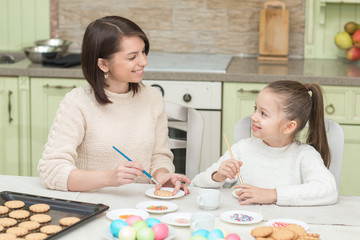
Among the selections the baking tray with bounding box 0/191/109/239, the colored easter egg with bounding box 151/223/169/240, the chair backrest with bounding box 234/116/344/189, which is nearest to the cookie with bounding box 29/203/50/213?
the baking tray with bounding box 0/191/109/239

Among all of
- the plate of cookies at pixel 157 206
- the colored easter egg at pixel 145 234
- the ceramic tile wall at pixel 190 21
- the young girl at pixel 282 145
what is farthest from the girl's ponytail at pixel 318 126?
the ceramic tile wall at pixel 190 21

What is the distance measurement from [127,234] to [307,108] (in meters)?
0.82

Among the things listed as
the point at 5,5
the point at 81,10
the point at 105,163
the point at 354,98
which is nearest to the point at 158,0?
the point at 81,10

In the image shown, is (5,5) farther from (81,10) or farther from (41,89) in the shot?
(41,89)

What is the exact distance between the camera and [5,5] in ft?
13.0

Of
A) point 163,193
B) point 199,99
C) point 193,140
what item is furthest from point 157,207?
point 199,99

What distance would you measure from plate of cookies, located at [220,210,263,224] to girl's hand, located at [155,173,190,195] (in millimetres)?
236

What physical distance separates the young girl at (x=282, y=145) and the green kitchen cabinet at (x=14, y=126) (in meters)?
1.59

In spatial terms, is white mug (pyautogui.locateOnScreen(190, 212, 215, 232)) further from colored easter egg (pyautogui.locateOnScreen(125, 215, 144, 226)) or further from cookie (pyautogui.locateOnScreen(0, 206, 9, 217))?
cookie (pyautogui.locateOnScreen(0, 206, 9, 217))

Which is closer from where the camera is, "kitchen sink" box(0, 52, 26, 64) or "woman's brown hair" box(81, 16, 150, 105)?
"woman's brown hair" box(81, 16, 150, 105)

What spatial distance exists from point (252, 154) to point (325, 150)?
23 cm

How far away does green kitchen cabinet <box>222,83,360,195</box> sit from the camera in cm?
317

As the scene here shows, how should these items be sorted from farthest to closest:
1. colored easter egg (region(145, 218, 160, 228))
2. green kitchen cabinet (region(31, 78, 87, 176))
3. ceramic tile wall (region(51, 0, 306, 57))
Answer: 1. ceramic tile wall (region(51, 0, 306, 57))
2. green kitchen cabinet (region(31, 78, 87, 176))
3. colored easter egg (region(145, 218, 160, 228))

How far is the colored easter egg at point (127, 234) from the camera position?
1.48 m
